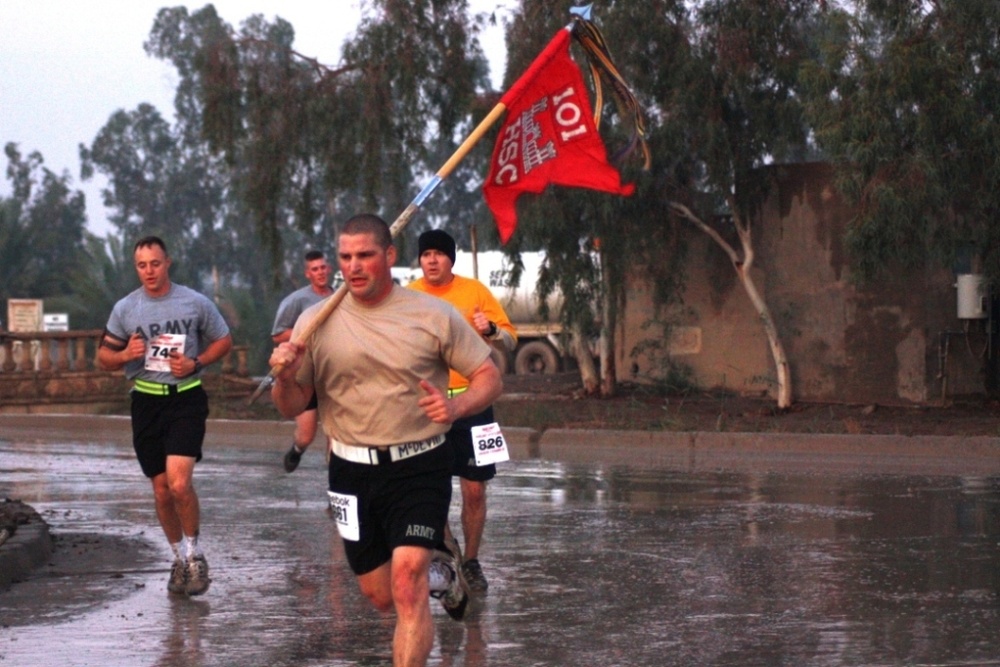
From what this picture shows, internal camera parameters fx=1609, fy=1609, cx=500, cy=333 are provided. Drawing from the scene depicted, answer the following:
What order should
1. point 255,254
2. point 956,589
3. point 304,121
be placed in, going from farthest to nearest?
point 255,254 → point 304,121 → point 956,589

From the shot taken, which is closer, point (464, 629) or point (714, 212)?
point (464, 629)

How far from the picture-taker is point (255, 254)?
70.0m

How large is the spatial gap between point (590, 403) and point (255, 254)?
4958 cm

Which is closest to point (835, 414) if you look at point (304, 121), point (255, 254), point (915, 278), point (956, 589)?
point (915, 278)

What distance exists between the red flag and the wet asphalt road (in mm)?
2112

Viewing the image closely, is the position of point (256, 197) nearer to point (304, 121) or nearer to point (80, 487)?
point (304, 121)

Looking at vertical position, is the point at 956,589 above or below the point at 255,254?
below

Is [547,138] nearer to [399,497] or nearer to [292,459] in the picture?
[399,497]

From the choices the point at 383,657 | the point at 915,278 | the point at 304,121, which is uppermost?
the point at 304,121

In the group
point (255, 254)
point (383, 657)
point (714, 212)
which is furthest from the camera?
point (255, 254)

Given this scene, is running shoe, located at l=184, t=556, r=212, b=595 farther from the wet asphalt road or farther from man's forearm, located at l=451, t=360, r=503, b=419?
man's forearm, located at l=451, t=360, r=503, b=419

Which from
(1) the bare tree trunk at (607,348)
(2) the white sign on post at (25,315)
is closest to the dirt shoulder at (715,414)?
(1) the bare tree trunk at (607,348)

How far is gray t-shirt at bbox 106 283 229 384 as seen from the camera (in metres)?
8.67

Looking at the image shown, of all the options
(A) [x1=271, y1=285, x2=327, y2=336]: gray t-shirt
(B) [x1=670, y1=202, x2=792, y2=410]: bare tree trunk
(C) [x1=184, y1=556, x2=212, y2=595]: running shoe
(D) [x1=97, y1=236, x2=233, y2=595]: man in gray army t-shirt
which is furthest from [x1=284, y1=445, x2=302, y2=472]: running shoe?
(B) [x1=670, y1=202, x2=792, y2=410]: bare tree trunk
